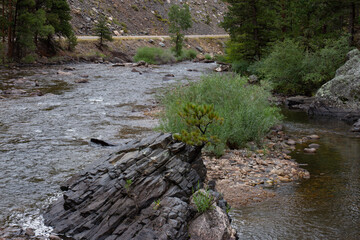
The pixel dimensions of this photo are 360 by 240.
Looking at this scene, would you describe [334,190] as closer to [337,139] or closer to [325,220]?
[325,220]

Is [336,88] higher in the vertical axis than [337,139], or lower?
higher

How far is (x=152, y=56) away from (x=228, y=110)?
38069 millimetres

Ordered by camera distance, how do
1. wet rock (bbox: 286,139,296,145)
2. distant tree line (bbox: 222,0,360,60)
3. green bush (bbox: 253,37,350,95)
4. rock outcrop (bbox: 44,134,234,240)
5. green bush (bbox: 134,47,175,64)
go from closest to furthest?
rock outcrop (bbox: 44,134,234,240) < wet rock (bbox: 286,139,296,145) < green bush (bbox: 253,37,350,95) < distant tree line (bbox: 222,0,360,60) < green bush (bbox: 134,47,175,64)

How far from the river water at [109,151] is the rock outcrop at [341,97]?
4.74 ft

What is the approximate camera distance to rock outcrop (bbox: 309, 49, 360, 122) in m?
20.5

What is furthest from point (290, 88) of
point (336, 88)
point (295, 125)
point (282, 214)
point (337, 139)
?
point (282, 214)

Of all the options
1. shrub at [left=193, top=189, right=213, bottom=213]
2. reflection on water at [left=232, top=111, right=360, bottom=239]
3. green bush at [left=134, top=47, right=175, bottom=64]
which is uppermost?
green bush at [left=134, top=47, right=175, bottom=64]

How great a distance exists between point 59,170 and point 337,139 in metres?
10.9

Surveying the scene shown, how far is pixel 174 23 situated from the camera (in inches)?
2346

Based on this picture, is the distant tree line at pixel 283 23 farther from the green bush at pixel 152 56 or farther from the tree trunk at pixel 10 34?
the tree trunk at pixel 10 34

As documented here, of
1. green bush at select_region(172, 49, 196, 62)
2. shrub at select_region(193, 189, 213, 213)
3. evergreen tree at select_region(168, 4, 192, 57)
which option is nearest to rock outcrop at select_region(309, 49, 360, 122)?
shrub at select_region(193, 189, 213, 213)

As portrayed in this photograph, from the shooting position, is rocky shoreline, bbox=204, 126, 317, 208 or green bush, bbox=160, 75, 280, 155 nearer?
rocky shoreline, bbox=204, 126, 317, 208

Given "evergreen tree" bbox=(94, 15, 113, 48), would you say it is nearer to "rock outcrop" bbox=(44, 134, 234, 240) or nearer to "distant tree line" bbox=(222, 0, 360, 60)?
"distant tree line" bbox=(222, 0, 360, 60)

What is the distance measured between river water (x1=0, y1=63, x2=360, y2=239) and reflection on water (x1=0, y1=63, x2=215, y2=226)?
2cm
